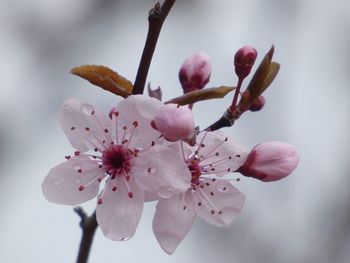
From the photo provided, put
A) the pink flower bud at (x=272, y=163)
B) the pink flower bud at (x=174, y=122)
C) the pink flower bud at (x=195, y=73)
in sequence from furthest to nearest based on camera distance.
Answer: the pink flower bud at (x=195, y=73) → the pink flower bud at (x=272, y=163) → the pink flower bud at (x=174, y=122)

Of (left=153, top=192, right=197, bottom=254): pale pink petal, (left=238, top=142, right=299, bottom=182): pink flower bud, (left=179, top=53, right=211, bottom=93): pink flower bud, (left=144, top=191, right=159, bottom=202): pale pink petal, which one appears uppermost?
(left=179, top=53, right=211, bottom=93): pink flower bud

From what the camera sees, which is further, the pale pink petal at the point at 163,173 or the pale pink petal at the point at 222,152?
the pale pink petal at the point at 222,152

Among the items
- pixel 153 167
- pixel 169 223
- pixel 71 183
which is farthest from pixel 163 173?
pixel 71 183

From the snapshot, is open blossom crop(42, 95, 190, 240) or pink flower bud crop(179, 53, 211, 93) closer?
open blossom crop(42, 95, 190, 240)

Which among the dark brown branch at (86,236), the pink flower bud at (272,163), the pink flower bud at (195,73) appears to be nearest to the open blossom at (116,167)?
the dark brown branch at (86,236)

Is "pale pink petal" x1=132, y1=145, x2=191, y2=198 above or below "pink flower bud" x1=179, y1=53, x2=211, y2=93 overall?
below

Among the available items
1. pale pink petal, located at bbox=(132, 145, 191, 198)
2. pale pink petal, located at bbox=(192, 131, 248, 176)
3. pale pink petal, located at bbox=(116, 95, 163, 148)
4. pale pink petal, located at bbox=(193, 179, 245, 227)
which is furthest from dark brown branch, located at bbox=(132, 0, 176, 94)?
pale pink petal, located at bbox=(193, 179, 245, 227)

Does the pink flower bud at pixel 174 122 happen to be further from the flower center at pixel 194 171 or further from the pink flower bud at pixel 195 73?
the pink flower bud at pixel 195 73

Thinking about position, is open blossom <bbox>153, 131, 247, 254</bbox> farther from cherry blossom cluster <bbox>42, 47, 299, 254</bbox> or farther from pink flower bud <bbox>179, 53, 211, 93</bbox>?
pink flower bud <bbox>179, 53, 211, 93</bbox>
